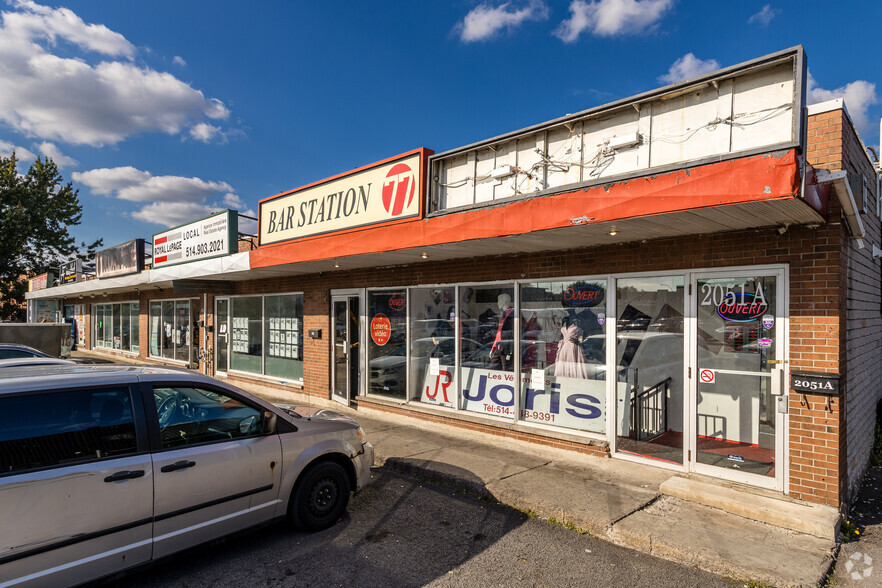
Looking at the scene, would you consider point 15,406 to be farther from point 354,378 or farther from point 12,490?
point 354,378

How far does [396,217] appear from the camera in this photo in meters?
7.64

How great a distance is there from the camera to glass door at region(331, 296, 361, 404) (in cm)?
989

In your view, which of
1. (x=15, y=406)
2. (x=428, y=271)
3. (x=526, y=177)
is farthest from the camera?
(x=428, y=271)

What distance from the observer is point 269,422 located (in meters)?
4.32

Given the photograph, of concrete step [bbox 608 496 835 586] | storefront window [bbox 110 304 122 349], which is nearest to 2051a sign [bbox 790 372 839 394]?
concrete step [bbox 608 496 835 586]

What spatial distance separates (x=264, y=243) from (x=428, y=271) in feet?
14.7

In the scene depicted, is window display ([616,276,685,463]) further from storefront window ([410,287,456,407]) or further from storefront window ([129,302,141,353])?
storefront window ([129,302,141,353])

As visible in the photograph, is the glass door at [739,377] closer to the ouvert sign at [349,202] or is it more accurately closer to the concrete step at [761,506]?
the concrete step at [761,506]

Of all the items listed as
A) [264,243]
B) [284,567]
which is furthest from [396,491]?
[264,243]

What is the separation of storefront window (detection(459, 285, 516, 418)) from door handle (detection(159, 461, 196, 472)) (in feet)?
15.6

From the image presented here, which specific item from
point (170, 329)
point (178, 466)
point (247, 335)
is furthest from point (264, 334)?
point (178, 466)

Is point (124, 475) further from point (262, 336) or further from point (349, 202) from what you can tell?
point (262, 336)

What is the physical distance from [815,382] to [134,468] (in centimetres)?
576

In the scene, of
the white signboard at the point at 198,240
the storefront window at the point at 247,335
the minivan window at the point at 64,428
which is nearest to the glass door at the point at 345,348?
the storefront window at the point at 247,335
